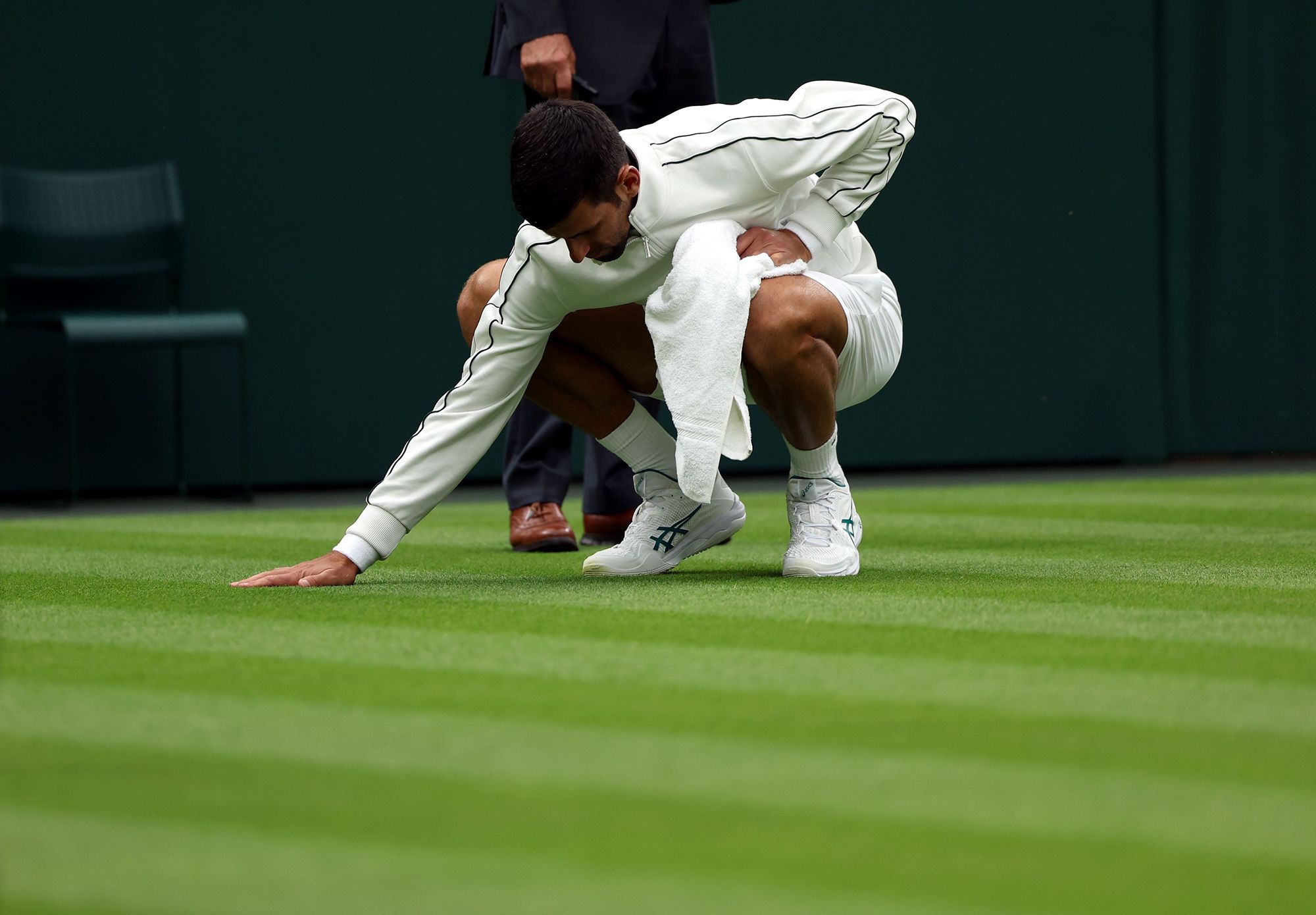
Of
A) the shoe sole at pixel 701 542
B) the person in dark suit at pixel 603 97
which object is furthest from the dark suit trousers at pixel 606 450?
the shoe sole at pixel 701 542

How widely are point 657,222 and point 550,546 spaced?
1.13m

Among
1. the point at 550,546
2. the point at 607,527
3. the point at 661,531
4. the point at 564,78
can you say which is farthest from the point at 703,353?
the point at 607,527

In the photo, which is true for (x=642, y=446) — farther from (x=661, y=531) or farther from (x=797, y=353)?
(x=797, y=353)

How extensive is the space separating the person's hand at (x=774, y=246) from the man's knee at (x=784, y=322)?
5 centimetres

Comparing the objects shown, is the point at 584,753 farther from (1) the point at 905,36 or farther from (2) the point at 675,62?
(1) the point at 905,36

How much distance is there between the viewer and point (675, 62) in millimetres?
3617

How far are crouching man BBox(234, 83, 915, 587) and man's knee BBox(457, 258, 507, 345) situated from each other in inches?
1.7

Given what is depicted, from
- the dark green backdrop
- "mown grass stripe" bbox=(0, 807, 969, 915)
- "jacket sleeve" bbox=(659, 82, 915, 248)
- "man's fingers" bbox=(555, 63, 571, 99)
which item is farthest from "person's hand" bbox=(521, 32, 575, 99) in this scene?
the dark green backdrop

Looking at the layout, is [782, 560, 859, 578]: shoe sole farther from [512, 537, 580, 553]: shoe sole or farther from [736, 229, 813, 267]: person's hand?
[512, 537, 580, 553]: shoe sole

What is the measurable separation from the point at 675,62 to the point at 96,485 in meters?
3.06

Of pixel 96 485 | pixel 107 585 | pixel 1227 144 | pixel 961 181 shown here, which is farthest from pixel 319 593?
pixel 1227 144

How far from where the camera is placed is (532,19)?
3312mm

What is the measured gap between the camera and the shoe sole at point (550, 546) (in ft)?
11.4

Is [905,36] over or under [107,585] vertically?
over
